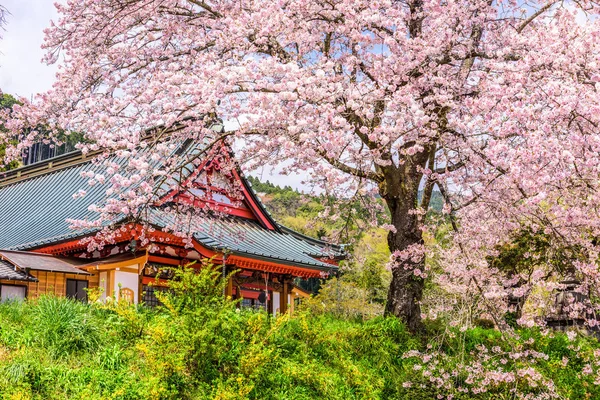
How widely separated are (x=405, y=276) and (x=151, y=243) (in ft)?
18.2

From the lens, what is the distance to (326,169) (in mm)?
9062

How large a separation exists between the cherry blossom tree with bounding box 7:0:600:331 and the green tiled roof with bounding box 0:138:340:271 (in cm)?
236

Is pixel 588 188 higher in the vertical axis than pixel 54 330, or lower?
higher

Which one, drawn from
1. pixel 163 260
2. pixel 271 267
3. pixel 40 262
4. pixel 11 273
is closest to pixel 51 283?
pixel 40 262

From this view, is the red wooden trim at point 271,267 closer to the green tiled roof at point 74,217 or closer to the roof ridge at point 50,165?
the green tiled roof at point 74,217

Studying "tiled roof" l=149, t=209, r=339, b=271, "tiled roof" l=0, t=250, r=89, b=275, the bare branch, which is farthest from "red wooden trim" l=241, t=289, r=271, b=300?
the bare branch

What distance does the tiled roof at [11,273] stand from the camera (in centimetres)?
1227

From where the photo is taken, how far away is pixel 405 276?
38.1ft

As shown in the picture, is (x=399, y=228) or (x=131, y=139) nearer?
(x=131, y=139)

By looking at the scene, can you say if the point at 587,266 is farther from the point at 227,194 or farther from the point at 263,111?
the point at 227,194

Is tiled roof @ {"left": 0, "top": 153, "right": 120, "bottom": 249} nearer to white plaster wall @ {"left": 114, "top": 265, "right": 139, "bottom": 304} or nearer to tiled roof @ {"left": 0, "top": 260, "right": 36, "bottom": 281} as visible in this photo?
tiled roof @ {"left": 0, "top": 260, "right": 36, "bottom": 281}

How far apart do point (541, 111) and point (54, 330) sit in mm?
6826

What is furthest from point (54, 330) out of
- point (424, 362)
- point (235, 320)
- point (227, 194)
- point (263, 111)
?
point (227, 194)

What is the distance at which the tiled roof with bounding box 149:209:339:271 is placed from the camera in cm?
1372
